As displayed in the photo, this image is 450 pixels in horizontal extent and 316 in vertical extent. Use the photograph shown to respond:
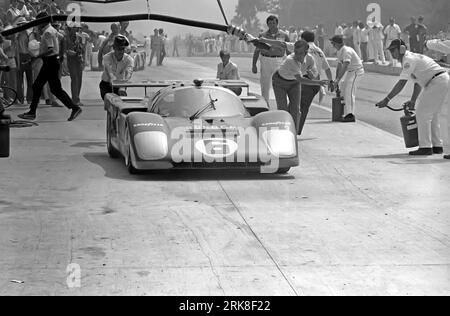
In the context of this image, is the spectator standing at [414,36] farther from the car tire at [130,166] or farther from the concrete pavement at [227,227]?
the car tire at [130,166]

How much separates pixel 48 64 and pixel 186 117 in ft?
21.4

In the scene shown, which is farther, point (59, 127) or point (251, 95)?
point (59, 127)

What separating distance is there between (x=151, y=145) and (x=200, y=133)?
23.5 inches

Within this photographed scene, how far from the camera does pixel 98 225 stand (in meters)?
9.84

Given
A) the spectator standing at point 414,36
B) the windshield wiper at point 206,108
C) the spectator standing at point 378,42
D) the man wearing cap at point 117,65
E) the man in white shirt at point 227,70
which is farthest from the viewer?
the spectator standing at point 414,36

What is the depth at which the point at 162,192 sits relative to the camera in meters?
11.7

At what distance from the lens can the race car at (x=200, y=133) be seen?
12.5 m

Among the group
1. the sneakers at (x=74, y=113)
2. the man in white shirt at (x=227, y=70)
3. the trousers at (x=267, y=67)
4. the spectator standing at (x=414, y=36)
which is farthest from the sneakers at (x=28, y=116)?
the spectator standing at (x=414, y=36)

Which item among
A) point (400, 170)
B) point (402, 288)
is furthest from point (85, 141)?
point (402, 288)

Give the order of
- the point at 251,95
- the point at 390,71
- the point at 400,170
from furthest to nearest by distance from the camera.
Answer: the point at 390,71 → the point at 251,95 → the point at 400,170

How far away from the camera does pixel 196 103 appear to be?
45.3ft
